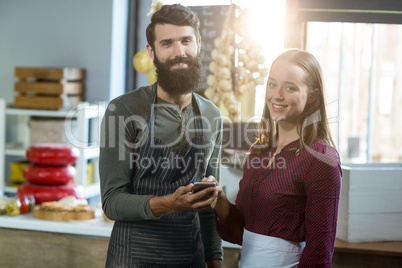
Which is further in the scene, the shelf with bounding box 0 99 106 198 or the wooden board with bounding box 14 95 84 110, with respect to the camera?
the wooden board with bounding box 14 95 84 110

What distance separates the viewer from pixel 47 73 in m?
3.42

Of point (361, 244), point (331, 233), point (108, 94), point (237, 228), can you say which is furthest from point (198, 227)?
point (108, 94)

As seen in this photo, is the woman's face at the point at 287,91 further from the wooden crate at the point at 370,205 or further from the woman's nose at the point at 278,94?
the wooden crate at the point at 370,205

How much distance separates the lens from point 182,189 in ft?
3.91

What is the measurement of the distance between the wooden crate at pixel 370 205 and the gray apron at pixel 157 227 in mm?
618

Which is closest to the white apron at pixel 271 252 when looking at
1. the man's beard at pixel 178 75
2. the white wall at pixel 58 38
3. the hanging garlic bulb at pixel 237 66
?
the man's beard at pixel 178 75

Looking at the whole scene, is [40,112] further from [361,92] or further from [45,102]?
[361,92]

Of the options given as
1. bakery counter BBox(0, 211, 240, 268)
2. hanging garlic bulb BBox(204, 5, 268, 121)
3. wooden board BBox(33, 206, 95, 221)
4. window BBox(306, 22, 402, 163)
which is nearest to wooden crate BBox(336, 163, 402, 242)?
hanging garlic bulb BBox(204, 5, 268, 121)

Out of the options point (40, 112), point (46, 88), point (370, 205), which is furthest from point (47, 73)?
point (370, 205)

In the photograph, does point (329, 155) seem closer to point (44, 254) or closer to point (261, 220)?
point (261, 220)

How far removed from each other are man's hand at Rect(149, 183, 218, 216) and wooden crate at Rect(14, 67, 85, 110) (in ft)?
7.68

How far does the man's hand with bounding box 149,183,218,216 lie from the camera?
1191 mm

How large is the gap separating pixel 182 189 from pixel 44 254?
1018mm

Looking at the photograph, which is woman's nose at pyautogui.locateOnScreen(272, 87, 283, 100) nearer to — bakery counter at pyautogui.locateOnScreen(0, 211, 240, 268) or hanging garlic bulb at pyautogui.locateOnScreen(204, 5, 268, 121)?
hanging garlic bulb at pyautogui.locateOnScreen(204, 5, 268, 121)
